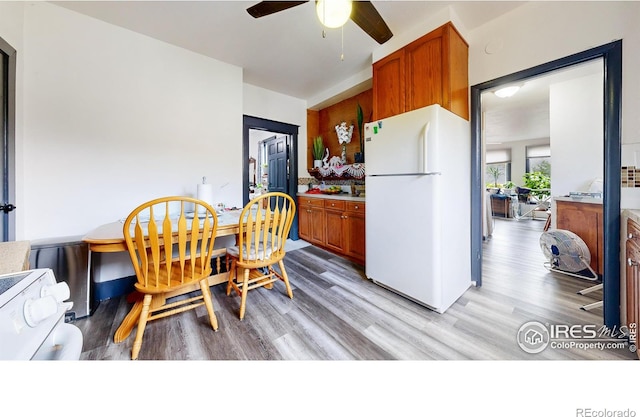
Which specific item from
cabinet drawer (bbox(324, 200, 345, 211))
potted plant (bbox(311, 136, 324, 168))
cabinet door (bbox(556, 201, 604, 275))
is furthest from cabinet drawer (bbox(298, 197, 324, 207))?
cabinet door (bbox(556, 201, 604, 275))

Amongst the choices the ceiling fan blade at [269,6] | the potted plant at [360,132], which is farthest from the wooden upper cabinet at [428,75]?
the ceiling fan blade at [269,6]

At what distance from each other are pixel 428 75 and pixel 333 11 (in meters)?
1.27

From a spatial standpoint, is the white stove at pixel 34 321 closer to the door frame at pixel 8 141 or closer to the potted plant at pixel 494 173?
the door frame at pixel 8 141

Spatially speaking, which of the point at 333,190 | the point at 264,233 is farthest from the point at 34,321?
the point at 333,190

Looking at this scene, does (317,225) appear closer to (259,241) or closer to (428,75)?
(259,241)

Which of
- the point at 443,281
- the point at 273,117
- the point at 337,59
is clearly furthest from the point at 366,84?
the point at 443,281

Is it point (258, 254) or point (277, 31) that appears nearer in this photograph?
point (258, 254)

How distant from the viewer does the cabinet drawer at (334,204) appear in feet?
10.2

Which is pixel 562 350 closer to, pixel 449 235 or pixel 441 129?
pixel 449 235

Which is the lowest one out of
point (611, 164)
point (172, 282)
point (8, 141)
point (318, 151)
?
point (172, 282)

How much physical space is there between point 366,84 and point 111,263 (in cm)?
372

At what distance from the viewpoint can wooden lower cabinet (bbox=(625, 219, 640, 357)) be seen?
1168mm

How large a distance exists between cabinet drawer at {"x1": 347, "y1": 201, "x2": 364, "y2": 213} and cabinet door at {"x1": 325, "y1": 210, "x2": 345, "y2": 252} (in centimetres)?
19

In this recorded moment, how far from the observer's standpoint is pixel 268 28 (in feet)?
7.25
